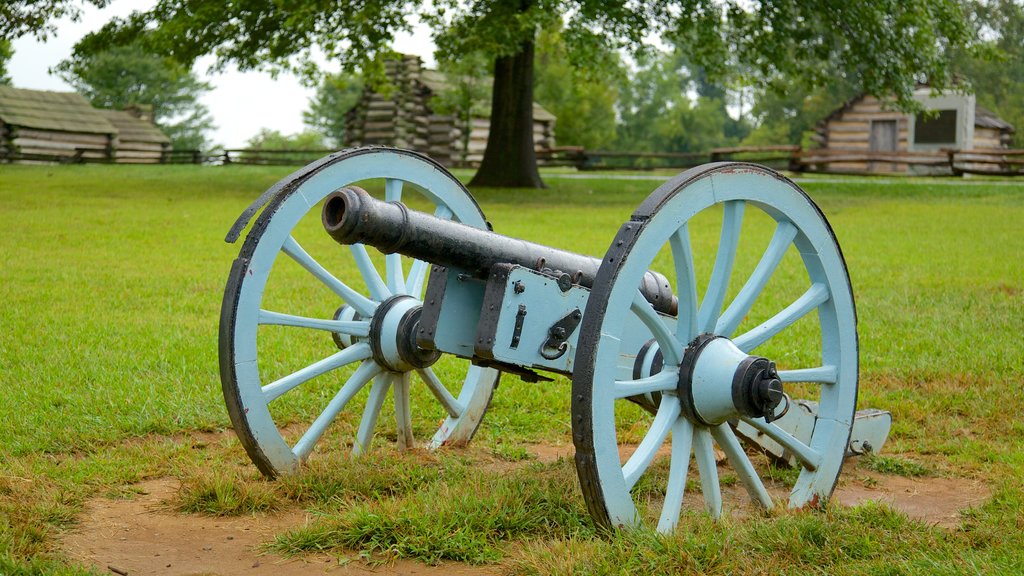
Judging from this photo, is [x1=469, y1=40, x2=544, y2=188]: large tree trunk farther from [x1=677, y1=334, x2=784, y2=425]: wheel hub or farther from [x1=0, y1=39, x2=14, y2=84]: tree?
[x1=0, y1=39, x2=14, y2=84]: tree

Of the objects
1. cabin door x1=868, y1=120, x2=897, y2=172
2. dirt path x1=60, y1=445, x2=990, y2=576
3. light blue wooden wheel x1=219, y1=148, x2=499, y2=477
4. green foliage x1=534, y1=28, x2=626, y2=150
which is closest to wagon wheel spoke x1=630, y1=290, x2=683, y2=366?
dirt path x1=60, y1=445, x2=990, y2=576

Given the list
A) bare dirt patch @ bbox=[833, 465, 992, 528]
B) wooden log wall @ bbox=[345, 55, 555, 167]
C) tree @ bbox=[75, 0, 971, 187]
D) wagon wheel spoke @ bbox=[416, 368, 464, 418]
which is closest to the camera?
bare dirt patch @ bbox=[833, 465, 992, 528]

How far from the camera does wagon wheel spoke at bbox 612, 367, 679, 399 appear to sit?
3.57m

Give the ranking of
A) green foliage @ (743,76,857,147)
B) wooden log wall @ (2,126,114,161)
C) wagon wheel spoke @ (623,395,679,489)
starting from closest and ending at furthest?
wagon wheel spoke @ (623,395,679,489) → wooden log wall @ (2,126,114,161) → green foliage @ (743,76,857,147)

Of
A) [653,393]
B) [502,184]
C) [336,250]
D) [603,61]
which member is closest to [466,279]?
[653,393]

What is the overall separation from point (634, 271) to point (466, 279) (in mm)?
780

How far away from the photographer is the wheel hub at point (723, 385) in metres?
3.76

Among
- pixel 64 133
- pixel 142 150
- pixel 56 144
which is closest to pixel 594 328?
pixel 56 144

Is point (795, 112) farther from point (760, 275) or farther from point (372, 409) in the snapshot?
point (760, 275)

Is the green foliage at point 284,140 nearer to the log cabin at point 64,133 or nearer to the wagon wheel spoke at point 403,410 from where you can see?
the log cabin at point 64,133

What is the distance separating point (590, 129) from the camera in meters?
51.1

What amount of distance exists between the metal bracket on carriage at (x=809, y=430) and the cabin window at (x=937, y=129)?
30.9 meters

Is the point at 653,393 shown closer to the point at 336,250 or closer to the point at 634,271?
the point at 634,271

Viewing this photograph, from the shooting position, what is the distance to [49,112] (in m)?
37.8
